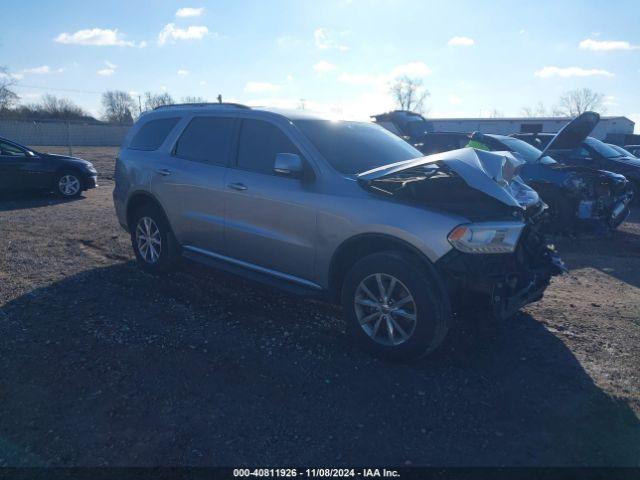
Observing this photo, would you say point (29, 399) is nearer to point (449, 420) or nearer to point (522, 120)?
point (449, 420)

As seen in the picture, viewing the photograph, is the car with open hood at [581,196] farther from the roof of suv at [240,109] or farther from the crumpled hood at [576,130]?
the roof of suv at [240,109]

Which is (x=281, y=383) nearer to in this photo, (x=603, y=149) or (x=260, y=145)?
(x=260, y=145)

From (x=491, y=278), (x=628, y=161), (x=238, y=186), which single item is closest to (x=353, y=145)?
(x=238, y=186)

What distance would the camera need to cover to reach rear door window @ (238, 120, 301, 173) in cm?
446

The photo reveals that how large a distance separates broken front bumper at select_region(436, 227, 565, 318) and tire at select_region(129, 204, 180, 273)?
341 centimetres

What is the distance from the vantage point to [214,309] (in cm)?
470

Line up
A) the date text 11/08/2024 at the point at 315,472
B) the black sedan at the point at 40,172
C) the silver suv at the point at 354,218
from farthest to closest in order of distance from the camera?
the black sedan at the point at 40,172, the silver suv at the point at 354,218, the date text 11/08/2024 at the point at 315,472

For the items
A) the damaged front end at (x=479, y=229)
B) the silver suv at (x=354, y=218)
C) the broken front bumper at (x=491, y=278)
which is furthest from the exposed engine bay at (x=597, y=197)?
the broken front bumper at (x=491, y=278)

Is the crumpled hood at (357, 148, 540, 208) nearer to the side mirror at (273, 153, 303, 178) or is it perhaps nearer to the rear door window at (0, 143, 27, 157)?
Result: the side mirror at (273, 153, 303, 178)

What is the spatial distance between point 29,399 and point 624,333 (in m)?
4.90

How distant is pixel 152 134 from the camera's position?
19.0 feet

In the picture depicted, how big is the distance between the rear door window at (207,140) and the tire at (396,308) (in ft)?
6.83

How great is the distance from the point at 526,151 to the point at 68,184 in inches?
428

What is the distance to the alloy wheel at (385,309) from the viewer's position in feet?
11.8
